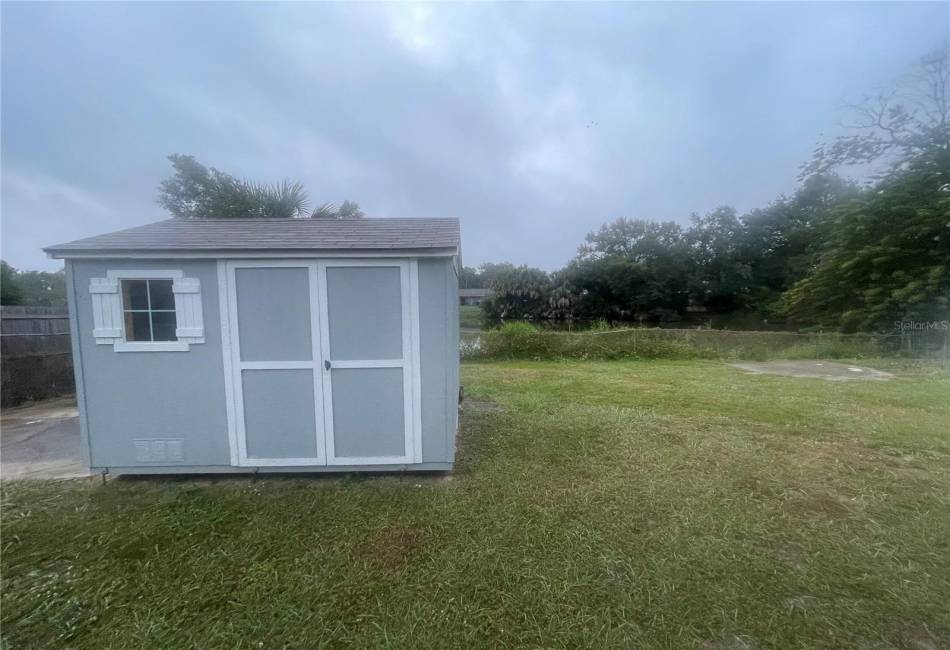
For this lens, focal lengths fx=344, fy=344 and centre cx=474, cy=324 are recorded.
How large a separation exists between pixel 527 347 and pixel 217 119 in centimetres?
1229

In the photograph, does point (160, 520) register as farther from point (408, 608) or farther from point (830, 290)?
point (830, 290)

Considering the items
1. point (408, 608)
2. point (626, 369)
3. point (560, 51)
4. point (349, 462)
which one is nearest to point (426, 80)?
point (560, 51)

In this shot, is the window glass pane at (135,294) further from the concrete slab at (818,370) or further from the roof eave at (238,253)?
the concrete slab at (818,370)

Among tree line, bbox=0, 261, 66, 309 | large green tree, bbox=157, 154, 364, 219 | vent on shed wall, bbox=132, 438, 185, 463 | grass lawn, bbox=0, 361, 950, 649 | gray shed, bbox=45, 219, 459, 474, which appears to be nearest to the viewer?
grass lawn, bbox=0, 361, 950, 649

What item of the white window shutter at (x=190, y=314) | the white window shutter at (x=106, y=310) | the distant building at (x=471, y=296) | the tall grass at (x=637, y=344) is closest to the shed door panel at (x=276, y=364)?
the white window shutter at (x=190, y=314)

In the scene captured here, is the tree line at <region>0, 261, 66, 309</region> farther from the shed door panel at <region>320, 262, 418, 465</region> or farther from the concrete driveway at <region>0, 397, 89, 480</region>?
the shed door panel at <region>320, 262, 418, 465</region>

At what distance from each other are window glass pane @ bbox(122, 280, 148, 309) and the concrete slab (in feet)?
35.2

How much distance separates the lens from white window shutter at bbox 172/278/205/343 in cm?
283

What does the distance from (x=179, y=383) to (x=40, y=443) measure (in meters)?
2.60

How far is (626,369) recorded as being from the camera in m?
8.82

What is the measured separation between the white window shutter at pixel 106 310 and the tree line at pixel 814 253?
1519 centimetres

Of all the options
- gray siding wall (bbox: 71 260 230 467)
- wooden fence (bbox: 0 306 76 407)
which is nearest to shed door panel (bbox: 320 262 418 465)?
gray siding wall (bbox: 71 260 230 467)

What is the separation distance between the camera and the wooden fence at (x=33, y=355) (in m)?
5.04

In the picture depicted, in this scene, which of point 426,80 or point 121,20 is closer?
point 121,20
